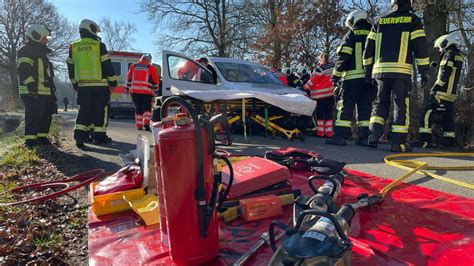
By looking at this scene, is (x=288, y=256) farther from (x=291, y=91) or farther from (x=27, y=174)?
(x=291, y=91)

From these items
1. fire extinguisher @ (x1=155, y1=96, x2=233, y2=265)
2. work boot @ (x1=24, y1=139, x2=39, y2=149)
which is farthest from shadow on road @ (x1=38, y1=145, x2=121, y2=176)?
fire extinguisher @ (x1=155, y1=96, x2=233, y2=265)

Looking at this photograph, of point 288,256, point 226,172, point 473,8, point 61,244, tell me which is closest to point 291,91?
point 226,172

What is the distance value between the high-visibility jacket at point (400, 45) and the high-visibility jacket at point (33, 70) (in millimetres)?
5992

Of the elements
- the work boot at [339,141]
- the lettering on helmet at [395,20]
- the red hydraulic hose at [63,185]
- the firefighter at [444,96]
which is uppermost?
the lettering on helmet at [395,20]

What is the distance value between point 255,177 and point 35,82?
5412 mm

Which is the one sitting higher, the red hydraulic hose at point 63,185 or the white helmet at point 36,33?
the white helmet at point 36,33

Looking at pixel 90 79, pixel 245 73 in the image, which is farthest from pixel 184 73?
pixel 90 79

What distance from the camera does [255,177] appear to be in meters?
2.70

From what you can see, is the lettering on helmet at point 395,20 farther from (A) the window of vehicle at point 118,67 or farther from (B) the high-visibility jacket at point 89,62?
(A) the window of vehicle at point 118,67

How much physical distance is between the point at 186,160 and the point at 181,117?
0.84ft

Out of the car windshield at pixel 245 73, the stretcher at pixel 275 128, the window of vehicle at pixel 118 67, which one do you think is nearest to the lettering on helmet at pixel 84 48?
the car windshield at pixel 245 73

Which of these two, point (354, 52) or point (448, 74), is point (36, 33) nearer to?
point (354, 52)

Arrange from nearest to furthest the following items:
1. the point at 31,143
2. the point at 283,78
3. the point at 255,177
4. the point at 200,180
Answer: the point at 200,180 → the point at 255,177 → the point at 31,143 → the point at 283,78

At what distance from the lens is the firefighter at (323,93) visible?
25.7 feet
